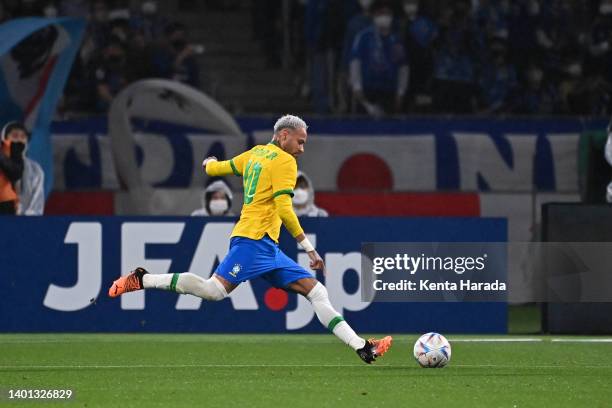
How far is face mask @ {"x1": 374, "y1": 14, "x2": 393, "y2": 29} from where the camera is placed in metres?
21.1

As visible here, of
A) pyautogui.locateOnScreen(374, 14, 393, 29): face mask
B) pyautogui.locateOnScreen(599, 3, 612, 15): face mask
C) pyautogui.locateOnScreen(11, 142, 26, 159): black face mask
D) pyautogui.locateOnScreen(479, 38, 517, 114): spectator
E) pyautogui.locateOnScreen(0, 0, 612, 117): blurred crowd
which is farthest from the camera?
pyautogui.locateOnScreen(599, 3, 612, 15): face mask

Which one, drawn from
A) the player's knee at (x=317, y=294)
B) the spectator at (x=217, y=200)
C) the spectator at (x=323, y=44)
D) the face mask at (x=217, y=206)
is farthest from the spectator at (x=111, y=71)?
the player's knee at (x=317, y=294)

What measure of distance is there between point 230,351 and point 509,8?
33.9 ft

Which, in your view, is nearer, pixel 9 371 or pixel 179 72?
pixel 9 371

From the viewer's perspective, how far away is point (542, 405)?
10008 mm

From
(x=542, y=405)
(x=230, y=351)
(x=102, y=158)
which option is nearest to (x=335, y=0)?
(x=102, y=158)

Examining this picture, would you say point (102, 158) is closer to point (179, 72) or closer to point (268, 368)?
point (179, 72)

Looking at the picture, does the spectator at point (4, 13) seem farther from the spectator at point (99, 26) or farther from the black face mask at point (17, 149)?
the black face mask at point (17, 149)

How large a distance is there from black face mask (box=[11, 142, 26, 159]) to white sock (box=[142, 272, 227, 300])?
18.8 feet

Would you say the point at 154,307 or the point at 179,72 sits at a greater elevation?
the point at 179,72

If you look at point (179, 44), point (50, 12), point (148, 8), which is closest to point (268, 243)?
point (179, 44)

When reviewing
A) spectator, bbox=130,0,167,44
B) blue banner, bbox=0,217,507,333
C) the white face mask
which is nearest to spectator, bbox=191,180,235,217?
the white face mask

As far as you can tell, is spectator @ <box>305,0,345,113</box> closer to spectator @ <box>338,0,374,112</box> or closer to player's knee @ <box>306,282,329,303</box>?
spectator @ <box>338,0,374,112</box>

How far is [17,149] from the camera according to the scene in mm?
17531
